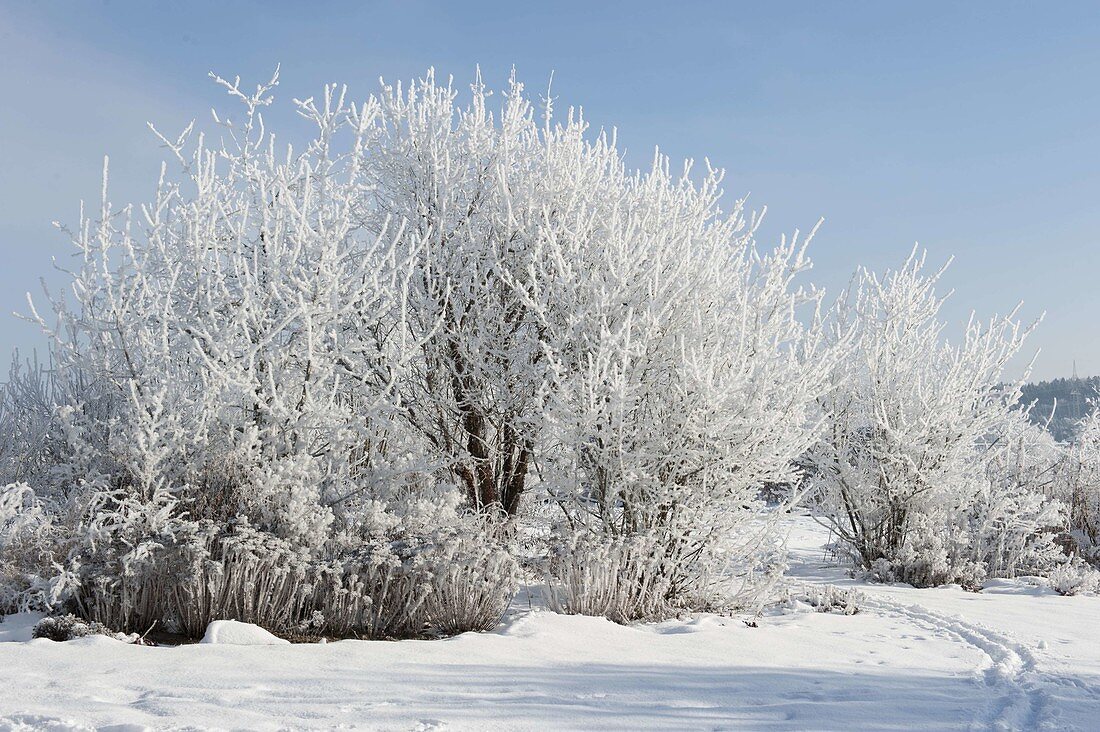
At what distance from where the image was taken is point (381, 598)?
5359 millimetres

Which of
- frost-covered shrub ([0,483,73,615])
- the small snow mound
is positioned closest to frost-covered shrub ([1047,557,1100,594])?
the small snow mound

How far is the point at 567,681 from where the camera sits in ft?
14.4

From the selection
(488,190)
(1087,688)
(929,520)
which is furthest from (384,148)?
(929,520)

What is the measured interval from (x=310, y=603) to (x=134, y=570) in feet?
3.56

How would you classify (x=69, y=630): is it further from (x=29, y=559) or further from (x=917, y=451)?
(x=917, y=451)

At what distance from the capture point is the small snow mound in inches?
195

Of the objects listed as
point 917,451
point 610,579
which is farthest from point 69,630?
point 917,451

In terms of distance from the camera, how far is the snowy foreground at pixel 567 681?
12.4 feet

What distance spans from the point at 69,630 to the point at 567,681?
3.01 meters

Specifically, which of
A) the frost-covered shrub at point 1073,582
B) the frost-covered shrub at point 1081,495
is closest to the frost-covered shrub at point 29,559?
the frost-covered shrub at point 1073,582

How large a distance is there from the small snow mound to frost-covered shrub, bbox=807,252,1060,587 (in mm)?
6714

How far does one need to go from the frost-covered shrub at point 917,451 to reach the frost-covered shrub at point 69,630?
24.3 ft

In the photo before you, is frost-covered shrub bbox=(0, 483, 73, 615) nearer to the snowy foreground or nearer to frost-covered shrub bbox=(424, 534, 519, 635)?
the snowy foreground

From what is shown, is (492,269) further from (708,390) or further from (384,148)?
(708,390)
